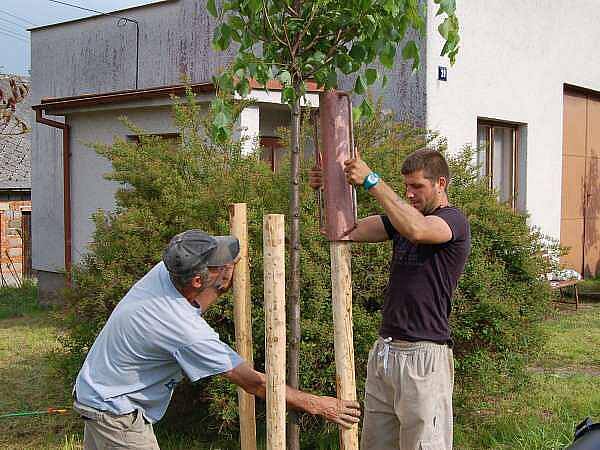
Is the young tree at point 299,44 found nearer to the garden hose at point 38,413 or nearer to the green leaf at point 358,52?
the green leaf at point 358,52

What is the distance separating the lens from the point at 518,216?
6.23 meters

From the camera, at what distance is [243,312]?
11.2 feet

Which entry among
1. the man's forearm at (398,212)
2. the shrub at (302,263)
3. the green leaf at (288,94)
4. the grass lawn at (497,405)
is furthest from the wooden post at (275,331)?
the grass lawn at (497,405)

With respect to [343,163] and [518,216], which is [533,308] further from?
[343,163]

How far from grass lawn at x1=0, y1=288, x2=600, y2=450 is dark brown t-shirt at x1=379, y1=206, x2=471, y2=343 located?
2.30 meters

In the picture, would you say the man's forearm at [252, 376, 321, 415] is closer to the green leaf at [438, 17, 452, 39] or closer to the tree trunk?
the tree trunk

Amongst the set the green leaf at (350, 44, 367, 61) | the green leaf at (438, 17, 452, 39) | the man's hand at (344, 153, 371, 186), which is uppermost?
the green leaf at (438, 17, 452, 39)

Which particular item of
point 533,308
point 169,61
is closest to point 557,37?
point 169,61

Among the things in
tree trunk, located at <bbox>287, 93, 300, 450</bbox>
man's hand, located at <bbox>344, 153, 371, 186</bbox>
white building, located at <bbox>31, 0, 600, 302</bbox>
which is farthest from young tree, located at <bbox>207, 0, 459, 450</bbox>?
white building, located at <bbox>31, 0, 600, 302</bbox>

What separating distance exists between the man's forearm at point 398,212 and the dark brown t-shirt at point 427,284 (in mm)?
308

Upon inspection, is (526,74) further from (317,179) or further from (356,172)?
(356,172)

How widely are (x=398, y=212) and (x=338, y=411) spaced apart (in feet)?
2.75

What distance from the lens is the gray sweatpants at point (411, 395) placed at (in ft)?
11.3

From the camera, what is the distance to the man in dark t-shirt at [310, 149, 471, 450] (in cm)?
345
